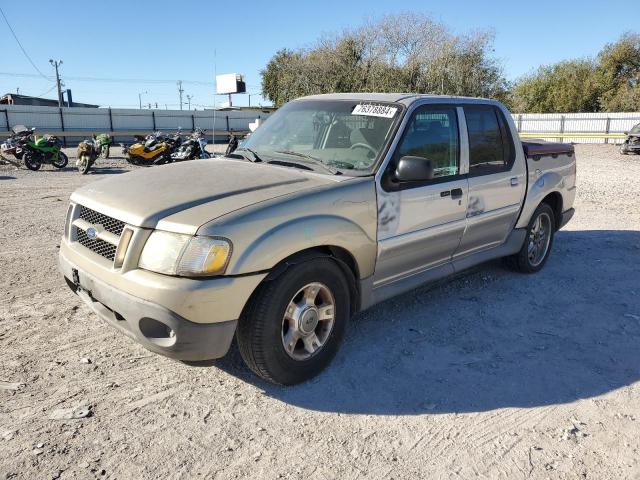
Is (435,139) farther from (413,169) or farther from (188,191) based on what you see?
(188,191)

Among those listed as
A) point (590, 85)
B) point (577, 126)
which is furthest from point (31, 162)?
point (590, 85)

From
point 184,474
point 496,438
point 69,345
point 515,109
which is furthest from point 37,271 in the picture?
point 515,109

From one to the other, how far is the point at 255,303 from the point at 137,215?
0.84m

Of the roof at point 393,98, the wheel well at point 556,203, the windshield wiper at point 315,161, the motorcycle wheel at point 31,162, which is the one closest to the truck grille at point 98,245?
the windshield wiper at point 315,161

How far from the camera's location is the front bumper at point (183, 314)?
107 inches

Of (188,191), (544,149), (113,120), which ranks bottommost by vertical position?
(188,191)

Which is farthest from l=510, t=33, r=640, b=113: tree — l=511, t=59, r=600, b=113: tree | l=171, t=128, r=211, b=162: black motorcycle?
l=171, t=128, r=211, b=162: black motorcycle

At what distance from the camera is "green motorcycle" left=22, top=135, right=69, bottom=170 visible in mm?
15031

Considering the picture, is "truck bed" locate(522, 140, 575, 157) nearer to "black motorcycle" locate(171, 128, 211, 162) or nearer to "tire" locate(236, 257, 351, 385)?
"tire" locate(236, 257, 351, 385)

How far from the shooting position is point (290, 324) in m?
3.24

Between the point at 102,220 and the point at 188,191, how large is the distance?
0.57 metres

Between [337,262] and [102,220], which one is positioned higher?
[102,220]

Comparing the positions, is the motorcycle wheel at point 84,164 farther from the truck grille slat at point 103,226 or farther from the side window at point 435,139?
the side window at point 435,139

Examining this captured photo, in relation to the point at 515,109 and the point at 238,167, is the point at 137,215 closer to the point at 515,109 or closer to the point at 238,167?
the point at 238,167
